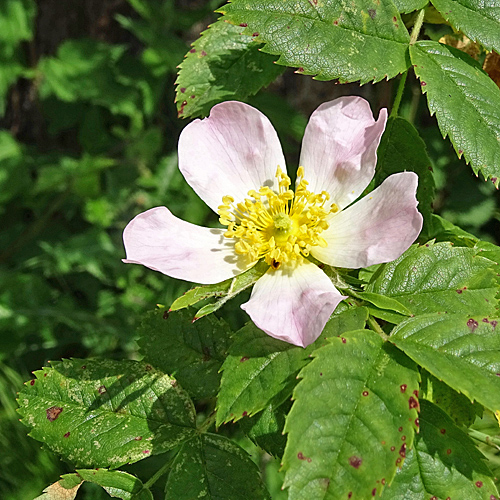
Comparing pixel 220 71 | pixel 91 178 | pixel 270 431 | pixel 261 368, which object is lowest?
pixel 91 178

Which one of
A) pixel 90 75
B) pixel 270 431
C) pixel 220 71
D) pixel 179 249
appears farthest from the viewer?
pixel 90 75

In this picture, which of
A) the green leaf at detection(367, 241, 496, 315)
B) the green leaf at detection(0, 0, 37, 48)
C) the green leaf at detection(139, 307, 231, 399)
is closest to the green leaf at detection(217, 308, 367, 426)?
the green leaf at detection(367, 241, 496, 315)

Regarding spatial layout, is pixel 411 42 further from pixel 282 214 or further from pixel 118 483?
pixel 118 483

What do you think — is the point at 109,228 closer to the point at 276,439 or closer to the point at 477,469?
the point at 276,439

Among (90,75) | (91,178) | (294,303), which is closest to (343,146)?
(294,303)

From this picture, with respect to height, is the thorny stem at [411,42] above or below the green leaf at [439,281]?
above

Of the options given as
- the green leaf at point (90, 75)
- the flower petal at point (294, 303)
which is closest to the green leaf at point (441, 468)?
the flower petal at point (294, 303)

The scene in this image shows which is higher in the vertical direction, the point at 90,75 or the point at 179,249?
the point at 179,249

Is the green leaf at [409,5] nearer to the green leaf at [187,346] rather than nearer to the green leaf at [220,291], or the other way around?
the green leaf at [220,291]
